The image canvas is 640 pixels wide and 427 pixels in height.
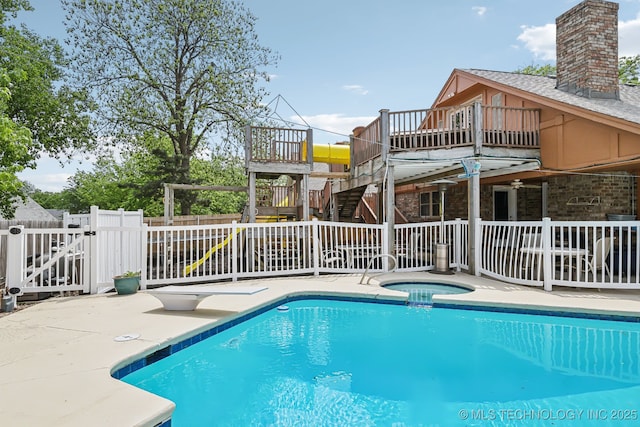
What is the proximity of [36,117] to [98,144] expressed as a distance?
3.18 metres

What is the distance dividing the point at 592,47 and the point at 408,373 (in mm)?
9906

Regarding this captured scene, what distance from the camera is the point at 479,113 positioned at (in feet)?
27.8

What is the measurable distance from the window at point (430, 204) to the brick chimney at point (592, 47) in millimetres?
5699

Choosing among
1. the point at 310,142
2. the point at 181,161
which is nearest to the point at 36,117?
the point at 181,161

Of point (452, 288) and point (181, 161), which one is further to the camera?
point (181, 161)

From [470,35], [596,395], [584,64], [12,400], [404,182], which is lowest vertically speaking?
[596,395]

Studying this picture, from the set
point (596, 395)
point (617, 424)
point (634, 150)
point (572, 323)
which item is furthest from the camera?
point (634, 150)

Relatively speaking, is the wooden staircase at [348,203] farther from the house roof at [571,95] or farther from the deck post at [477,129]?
the house roof at [571,95]

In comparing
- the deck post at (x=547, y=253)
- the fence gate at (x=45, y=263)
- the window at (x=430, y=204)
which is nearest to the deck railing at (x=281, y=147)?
the fence gate at (x=45, y=263)

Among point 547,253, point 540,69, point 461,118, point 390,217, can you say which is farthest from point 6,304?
point 540,69

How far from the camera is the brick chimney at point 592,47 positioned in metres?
9.15

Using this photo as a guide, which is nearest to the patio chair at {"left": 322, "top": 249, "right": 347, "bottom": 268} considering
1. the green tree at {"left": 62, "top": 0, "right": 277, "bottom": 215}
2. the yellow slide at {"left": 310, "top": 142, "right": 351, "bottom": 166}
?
the yellow slide at {"left": 310, "top": 142, "right": 351, "bottom": 166}

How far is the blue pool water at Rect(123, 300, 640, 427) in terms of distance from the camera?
3076 millimetres

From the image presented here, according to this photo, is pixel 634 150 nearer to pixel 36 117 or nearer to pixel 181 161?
pixel 181 161
